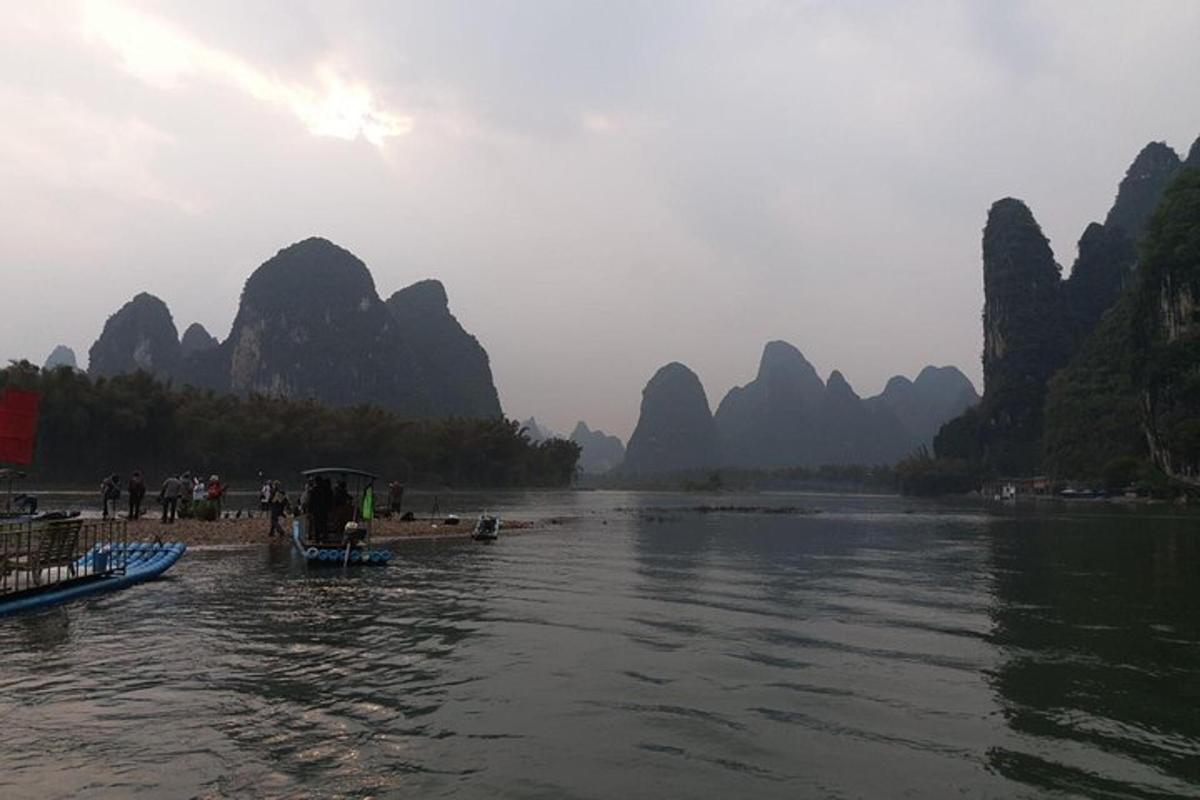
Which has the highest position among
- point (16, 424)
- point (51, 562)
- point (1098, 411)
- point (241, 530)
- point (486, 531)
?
point (1098, 411)

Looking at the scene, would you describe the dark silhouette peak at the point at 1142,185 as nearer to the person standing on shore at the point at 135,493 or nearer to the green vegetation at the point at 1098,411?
the green vegetation at the point at 1098,411

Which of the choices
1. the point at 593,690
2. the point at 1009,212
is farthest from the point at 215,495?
the point at 1009,212

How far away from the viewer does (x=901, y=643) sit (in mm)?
13336

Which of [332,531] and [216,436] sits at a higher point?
[216,436]

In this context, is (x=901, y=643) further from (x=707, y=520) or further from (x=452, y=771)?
(x=707, y=520)

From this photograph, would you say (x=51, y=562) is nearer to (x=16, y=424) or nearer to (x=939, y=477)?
(x=16, y=424)

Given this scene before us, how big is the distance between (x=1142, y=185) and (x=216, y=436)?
191646 mm

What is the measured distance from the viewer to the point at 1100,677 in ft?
36.0

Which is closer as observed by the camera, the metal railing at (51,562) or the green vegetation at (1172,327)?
the metal railing at (51,562)

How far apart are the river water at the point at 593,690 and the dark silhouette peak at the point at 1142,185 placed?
188300mm

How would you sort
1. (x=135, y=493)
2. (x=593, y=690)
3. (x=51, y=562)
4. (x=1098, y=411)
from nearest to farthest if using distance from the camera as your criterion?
(x=593, y=690), (x=51, y=562), (x=135, y=493), (x=1098, y=411)

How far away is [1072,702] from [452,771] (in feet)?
24.9

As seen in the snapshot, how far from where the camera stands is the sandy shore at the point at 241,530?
88.0 ft

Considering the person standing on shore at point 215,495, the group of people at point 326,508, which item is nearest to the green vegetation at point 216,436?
the person standing on shore at point 215,495
